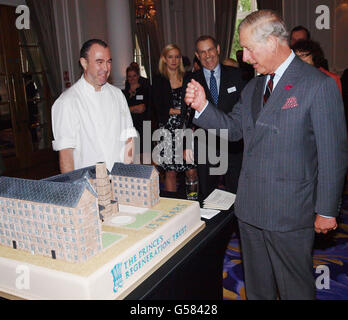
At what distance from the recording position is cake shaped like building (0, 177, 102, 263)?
47.6 inches

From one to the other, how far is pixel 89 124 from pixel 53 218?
3.90 feet

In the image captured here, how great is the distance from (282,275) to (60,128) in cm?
143

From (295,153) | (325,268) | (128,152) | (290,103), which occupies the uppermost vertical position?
(290,103)

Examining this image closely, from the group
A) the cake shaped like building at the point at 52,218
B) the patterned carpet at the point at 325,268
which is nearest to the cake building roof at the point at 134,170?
the cake shaped like building at the point at 52,218

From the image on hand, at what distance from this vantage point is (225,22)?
363 inches

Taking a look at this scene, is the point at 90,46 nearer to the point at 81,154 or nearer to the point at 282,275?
the point at 81,154

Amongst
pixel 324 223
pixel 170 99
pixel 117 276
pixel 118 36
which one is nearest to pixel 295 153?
pixel 324 223

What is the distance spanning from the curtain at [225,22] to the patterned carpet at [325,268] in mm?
6600

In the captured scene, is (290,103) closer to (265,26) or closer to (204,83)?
(265,26)

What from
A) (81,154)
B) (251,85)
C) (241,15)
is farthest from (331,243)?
(241,15)

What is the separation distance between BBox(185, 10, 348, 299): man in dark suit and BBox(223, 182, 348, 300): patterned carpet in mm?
844

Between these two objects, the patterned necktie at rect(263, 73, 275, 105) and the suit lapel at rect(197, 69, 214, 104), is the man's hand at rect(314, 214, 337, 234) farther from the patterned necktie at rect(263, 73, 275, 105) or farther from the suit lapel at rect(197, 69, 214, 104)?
the suit lapel at rect(197, 69, 214, 104)

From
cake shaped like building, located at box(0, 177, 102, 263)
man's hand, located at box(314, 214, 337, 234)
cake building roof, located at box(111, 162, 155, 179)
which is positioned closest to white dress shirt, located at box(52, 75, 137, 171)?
cake building roof, located at box(111, 162, 155, 179)

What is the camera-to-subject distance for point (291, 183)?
1.64m
